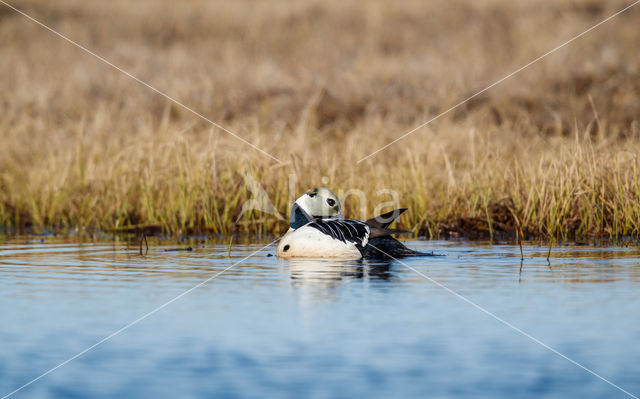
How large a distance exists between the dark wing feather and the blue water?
27cm

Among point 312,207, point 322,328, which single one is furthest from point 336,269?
point 322,328

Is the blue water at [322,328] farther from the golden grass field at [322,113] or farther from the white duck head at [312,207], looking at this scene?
the golden grass field at [322,113]

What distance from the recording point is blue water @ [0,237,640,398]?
425cm

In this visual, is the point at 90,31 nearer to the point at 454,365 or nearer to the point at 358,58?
the point at 358,58

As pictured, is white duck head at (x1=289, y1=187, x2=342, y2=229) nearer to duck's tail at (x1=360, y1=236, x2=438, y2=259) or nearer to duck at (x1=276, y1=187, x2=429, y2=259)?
duck at (x1=276, y1=187, x2=429, y2=259)

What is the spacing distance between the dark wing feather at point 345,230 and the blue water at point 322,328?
0.88ft

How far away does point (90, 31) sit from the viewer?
2712 cm

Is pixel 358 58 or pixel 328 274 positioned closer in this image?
pixel 328 274

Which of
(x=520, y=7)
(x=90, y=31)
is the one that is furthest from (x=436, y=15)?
(x=90, y=31)

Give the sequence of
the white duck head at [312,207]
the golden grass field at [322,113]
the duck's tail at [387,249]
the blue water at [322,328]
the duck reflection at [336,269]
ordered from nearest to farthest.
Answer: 1. the blue water at [322,328]
2. the duck reflection at [336,269]
3. the duck's tail at [387,249]
4. the white duck head at [312,207]
5. the golden grass field at [322,113]

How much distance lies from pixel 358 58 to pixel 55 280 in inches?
682

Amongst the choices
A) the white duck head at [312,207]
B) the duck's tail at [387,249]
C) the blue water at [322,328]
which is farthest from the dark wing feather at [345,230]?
the white duck head at [312,207]

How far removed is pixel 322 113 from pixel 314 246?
11105mm

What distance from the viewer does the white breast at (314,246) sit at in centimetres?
823
